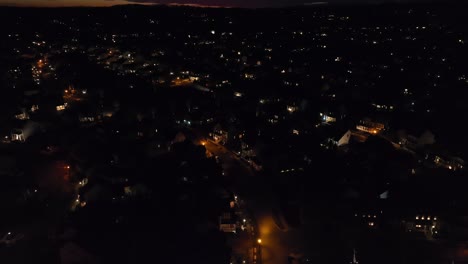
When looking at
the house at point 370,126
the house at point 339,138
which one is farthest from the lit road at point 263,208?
Answer: the house at point 370,126

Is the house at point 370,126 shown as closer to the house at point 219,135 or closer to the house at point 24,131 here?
the house at point 219,135

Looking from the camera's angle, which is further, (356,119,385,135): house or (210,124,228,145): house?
(356,119,385,135): house

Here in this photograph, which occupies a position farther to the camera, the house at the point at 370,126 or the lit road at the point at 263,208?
the house at the point at 370,126

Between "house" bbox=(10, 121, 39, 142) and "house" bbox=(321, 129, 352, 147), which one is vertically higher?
"house" bbox=(10, 121, 39, 142)

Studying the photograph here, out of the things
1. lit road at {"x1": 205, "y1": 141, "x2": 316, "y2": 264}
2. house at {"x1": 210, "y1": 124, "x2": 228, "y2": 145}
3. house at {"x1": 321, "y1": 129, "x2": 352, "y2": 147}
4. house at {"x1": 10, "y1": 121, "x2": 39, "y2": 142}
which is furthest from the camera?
house at {"x1": 10, "y1": 121, "x2": 39, "y2": 142}

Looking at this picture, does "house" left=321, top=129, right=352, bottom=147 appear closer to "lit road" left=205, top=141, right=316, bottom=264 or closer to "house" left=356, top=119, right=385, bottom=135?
"house" left=356, top=119, right=385, bottom=135

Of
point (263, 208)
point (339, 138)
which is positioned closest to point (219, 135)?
point (339, 138)

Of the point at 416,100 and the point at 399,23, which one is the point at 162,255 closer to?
the point at 416,100

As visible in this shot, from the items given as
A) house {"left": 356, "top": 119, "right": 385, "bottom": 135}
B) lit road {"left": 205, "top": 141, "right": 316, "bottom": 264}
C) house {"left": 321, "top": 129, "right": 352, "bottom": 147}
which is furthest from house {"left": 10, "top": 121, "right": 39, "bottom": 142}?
house {"left": 356, "top": 119, "right": 385, "bottom": 135}
